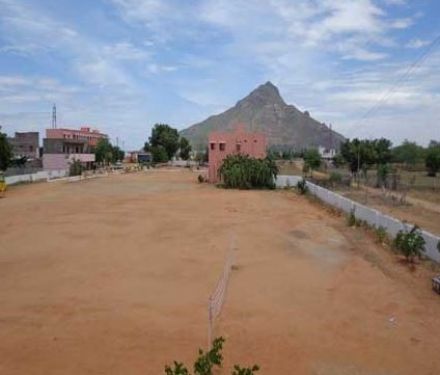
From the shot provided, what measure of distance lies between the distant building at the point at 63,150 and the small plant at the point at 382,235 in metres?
56.7

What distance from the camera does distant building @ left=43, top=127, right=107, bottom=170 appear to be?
70.1m

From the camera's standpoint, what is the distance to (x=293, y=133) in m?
200

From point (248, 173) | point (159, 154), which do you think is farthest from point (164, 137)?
point (248, 173)

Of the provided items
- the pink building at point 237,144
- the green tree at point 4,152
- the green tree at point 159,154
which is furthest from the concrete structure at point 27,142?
the pink building at point 237,144

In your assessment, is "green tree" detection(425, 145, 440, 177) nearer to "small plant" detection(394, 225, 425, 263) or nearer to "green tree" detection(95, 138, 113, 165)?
"small plant" detection(394, 225, 425, 263)

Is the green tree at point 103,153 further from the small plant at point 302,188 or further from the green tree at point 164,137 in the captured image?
the small plant at point 302,188

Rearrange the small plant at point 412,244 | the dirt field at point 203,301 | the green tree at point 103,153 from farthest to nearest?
the green tree at point 103,153 → the small plant at point 412,244 → the dirt field at point 203,301

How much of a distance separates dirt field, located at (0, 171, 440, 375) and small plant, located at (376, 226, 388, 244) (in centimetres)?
49

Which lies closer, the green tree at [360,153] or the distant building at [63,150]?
the green tree at [360,153]

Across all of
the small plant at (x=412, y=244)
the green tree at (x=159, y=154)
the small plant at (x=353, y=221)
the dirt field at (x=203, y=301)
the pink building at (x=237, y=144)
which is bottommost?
the dirt field at (x=203, y=301)

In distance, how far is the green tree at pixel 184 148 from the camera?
4920 inches

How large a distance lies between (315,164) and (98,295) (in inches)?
2186

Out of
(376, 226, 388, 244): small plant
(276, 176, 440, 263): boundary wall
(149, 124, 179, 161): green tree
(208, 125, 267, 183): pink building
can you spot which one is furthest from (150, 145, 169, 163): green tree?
(376, 226, 388, 244): small plant

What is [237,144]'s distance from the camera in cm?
4825
